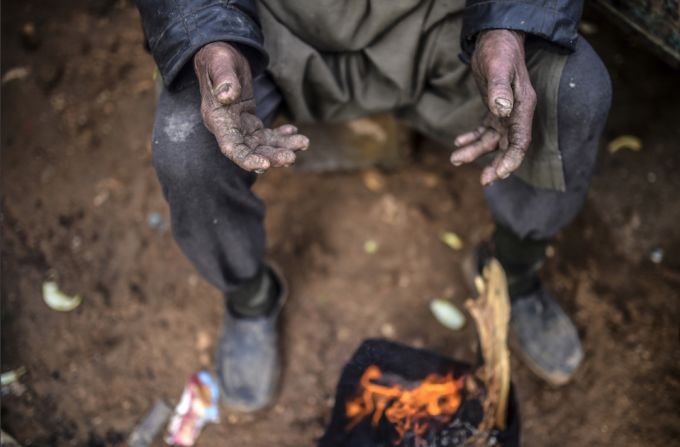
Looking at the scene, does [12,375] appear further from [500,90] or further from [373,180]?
[500,90]

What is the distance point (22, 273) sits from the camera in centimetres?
261

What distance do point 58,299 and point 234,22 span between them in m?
1.49

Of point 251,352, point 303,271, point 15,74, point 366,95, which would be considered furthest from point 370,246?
point 15,74

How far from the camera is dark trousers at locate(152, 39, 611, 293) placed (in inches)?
66.7

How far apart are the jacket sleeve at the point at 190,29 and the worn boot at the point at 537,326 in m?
1.08

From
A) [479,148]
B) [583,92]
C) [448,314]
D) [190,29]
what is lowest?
[448,314]

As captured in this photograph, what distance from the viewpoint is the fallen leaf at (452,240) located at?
2619 mm

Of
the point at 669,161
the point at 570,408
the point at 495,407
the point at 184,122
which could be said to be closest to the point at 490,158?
the point at 495,407

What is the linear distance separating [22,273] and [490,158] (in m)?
1.92

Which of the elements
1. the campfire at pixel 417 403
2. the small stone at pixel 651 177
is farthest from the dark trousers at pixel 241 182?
the small stone at pixel 651 177

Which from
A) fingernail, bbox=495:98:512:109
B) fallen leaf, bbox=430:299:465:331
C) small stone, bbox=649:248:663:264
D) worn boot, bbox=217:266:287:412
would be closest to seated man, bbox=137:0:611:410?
fingernail, bbox=495:98:512:109

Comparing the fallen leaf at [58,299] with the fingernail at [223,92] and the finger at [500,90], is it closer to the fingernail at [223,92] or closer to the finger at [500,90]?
the fingernail at [223,92]

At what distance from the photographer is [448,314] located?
247 centimetres

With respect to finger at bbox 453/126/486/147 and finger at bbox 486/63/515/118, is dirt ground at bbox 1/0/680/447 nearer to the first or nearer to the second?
finger at bbox 453/126/486/147
